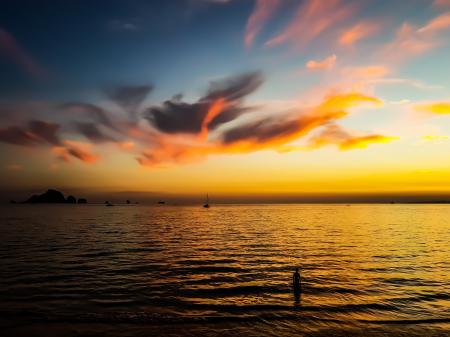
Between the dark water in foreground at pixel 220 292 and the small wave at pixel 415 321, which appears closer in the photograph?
the dark water in foreground at pixel 220 292

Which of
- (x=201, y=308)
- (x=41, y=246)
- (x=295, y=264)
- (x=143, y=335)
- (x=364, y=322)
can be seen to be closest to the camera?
(x=143, y=335)

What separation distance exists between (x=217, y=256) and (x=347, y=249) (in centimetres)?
2364

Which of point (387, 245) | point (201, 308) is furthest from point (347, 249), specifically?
point (201, 308)

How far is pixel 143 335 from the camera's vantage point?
1991cm

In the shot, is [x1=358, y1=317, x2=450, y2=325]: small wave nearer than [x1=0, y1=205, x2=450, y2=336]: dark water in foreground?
No

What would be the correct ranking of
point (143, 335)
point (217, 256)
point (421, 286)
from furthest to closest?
point (217, 256) < point (421, 286) < point (143, 335)

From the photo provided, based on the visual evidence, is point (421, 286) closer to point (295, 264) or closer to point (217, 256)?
point (295, 264)

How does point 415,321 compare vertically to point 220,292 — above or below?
below

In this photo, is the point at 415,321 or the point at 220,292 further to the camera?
the point at 220,292

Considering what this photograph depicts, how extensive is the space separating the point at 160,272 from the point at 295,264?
686 inches

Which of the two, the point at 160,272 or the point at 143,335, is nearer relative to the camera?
the point at 143,335

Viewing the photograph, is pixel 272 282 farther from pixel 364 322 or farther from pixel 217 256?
pixel 217 256

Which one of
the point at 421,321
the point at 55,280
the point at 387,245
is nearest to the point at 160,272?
the point at 55,280

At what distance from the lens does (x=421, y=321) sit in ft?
74.3
